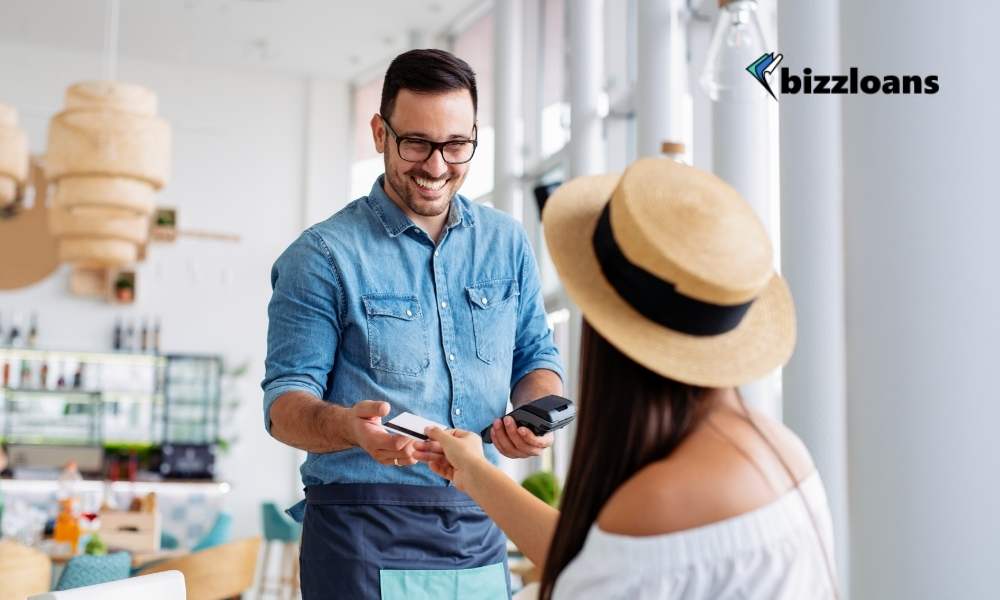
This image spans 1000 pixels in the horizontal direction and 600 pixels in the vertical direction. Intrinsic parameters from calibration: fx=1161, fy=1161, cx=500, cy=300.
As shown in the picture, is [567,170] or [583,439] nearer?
[583,439]

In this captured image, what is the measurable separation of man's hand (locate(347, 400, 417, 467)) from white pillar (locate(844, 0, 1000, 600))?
54.6 inches

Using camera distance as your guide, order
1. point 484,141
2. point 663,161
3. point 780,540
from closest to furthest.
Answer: point 780,540 → point 663,161 → point 484,141

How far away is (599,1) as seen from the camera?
26.8 feet

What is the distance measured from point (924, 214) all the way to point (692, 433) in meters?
1.69

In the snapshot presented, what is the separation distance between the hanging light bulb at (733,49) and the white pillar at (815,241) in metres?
0.20

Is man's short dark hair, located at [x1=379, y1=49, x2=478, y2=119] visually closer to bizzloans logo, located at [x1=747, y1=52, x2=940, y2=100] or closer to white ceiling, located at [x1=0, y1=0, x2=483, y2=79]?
bizzloans logo, located at [x1=747, y1=52, x2=940, y2=100]

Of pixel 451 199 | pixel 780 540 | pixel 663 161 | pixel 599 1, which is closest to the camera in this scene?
pixel 780 540

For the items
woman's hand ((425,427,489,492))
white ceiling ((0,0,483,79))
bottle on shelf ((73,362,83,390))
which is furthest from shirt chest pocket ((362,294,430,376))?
bottle on shelf ((73,362,83,390))

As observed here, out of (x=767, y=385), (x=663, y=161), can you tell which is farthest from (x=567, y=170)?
(x=663, y=161)

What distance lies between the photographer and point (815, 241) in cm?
419

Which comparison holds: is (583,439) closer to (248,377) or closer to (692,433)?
(692,433)

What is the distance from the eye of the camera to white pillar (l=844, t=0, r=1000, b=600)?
258 centimetres

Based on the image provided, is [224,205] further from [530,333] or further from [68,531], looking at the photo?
[530,333]

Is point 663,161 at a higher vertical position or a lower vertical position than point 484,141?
lower
